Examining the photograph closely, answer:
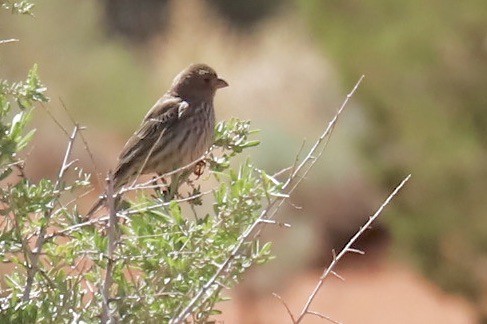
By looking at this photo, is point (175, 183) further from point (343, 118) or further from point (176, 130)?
point (343, 118)

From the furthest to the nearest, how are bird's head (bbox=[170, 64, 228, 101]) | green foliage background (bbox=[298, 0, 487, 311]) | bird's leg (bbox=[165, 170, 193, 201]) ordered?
green foliage background (bbox=[298, 0, 487, 311]) < bird's head (bbox=[170, 64, 228, 101]) < bird's leg (bbox=[165, 170, 193, 201])

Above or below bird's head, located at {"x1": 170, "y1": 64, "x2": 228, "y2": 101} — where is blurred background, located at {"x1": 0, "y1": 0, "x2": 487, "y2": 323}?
below

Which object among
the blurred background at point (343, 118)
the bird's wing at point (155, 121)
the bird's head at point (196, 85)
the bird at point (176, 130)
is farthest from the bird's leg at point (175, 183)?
the blurred background at point (343, 118)

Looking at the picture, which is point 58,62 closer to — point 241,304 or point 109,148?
point 109,148

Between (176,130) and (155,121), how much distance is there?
0.10 m

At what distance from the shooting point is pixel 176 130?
6.01 m

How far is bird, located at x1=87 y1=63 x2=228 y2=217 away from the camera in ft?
18.7

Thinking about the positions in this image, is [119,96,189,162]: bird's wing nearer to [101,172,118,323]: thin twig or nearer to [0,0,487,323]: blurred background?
[101,172,118,323]: thin twig

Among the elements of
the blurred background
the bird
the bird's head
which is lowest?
the blurred background

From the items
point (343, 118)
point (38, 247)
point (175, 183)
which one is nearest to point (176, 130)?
point (175, 183)

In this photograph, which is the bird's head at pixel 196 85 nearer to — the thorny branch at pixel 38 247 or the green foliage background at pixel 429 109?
the thorny branch at pixel 38 247

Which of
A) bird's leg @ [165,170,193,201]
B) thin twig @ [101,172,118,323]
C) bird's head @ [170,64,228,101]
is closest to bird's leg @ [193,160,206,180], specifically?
bird's leg @ [165,170,193,201]

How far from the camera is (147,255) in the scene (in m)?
3.41

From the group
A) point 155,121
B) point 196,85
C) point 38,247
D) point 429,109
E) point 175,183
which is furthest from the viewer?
point 429,109
